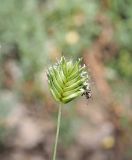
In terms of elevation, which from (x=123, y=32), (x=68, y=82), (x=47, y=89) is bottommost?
(x=68, y=82)

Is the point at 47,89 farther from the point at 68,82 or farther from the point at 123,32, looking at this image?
the point at 68,82

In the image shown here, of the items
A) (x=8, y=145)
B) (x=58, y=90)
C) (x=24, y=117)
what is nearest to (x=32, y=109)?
(x=24, y=117)

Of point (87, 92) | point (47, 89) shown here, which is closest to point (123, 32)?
point (47, 89)

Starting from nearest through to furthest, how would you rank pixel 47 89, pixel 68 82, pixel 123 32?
pixel 68 82, pixel 47 89, pixel 123 32

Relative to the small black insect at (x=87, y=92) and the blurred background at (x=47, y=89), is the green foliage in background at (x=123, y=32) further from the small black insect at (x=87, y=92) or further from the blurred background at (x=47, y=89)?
the small black insect at (x=87, y=92)

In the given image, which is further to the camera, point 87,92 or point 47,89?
point 47,89

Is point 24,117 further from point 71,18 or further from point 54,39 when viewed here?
point 71,18

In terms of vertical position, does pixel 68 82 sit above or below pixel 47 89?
below
